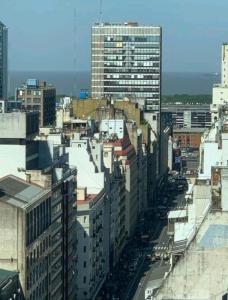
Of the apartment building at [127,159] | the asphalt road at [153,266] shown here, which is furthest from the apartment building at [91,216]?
the apartment building at [127,159]

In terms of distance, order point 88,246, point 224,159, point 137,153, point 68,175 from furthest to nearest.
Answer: point 137,153, point 88,246, point 68,175, point 224,159

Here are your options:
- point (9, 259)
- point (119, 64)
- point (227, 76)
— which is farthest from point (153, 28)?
point (9, 259)

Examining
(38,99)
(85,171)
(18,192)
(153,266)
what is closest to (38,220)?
(18,192)

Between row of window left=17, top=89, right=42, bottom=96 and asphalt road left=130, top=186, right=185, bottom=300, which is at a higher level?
row of window left=17, top=89, right=42, bottom=96

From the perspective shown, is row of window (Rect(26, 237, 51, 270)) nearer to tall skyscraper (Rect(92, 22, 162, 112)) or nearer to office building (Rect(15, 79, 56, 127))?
tall skyscraper (Rect(92, 22, 162, 112))

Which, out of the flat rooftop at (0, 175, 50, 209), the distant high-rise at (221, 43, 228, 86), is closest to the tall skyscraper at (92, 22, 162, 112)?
the distant high-rise at (221, 43, 228, 86)

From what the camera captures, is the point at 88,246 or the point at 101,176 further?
the point at 101,176

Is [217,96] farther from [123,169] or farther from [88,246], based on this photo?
[88,246]

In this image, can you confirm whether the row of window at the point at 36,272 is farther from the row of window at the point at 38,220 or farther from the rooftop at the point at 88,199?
the rooftop at the point at 88,199
